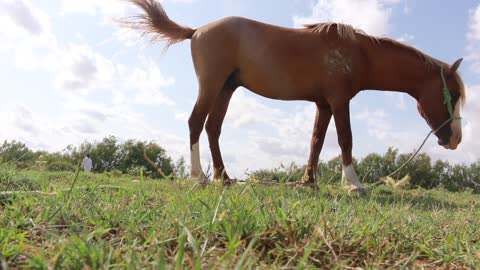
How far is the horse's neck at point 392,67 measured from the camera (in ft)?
18.0

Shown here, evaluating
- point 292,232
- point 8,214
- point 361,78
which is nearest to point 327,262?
point 292,232

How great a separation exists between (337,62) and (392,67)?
830 millimetres

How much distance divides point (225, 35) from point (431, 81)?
9.01ft

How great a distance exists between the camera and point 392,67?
550 centimetres

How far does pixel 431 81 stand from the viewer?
5516 millimetres

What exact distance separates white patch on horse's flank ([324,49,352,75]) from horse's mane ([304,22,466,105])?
31 cm

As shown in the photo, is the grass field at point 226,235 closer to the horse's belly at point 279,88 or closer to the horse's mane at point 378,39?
the horse's belly at point 279,88

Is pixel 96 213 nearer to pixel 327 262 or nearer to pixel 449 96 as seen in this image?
pixel 327 262

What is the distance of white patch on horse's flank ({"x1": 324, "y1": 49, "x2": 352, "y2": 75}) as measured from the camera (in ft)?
17.1

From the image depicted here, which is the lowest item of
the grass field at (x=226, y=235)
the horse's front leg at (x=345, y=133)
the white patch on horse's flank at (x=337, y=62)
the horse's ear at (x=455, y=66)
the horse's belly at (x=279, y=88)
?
the grass field at (x=226, y=235)

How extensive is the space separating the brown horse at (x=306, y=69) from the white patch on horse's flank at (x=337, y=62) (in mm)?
12

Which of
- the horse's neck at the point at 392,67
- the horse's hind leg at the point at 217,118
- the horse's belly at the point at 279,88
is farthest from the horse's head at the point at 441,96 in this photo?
the horse's hind leg at the point at 217,118

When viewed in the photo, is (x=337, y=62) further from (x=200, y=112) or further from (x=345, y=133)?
(x=200, y=112)

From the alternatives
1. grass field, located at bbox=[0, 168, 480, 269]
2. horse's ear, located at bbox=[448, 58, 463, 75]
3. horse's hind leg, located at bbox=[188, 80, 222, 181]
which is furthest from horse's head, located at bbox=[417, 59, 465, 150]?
grass field, located at bbox=[0, 168, 480, 269]
